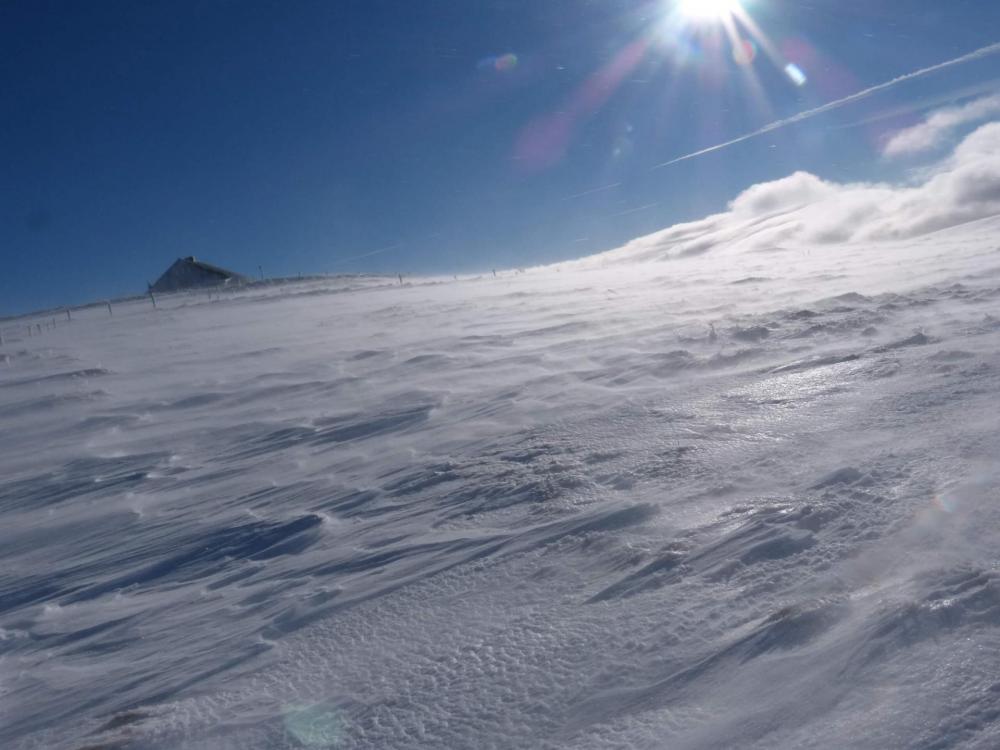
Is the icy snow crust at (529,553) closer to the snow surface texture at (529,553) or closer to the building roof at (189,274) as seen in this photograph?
the snow surface texture at (529,553)

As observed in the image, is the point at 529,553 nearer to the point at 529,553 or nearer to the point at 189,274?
the point at 529,553

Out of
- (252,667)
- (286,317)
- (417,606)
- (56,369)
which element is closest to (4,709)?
(252,667)

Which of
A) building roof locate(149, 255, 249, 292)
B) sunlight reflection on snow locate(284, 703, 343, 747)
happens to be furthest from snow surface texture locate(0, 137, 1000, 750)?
building roof locate(149, 255, 249, 292)

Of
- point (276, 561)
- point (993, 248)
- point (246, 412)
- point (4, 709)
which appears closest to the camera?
point (4, 709)

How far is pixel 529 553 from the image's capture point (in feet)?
10.3

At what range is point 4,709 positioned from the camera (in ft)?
8.42

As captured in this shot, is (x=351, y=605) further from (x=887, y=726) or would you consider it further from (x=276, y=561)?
(x=887, y=726)

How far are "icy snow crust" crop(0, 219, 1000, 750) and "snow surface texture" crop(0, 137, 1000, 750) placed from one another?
0.5 inches

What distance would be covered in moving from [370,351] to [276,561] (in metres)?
5.49

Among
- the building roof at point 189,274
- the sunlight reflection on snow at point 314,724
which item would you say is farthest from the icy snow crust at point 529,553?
the building roof at point 189,274

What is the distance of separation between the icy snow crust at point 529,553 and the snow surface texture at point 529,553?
1 cm

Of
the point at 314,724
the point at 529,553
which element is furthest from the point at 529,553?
the point at 314,724

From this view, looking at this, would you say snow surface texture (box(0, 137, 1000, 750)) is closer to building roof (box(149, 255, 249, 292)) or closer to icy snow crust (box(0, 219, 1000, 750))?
icy snow crust (box(0, 219, 1000, 750))

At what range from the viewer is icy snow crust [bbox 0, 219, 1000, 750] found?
210cm
